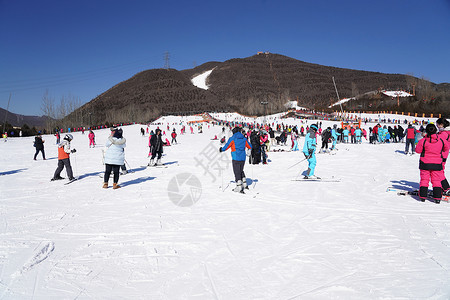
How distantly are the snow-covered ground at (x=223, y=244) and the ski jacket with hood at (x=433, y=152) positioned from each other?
79 centimetres

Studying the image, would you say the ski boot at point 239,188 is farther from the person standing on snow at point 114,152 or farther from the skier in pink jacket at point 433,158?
the skier in pink jacket at point 433,158

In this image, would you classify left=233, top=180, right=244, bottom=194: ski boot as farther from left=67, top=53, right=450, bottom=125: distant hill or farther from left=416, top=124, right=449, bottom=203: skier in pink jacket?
left=67, top=53, right=450, bottom=125: distant hill

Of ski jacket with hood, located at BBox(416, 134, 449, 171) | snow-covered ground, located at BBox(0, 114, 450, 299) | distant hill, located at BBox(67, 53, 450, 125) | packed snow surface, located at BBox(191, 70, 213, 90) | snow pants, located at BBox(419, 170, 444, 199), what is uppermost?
packed snow surface, located at BBox(191, 70, 213, 90)

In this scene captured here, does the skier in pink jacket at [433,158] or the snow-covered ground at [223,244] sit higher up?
the skier in pink jacket at [433,158]

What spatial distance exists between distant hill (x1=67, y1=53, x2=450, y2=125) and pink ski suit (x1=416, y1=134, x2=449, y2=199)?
7311 cm

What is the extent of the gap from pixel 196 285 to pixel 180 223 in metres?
1.93

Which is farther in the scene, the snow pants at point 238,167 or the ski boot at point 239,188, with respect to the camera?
the ski boot at point 239,188

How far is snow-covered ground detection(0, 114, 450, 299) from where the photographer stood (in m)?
2.96

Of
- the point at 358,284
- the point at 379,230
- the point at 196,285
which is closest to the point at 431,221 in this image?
the point at 379,230

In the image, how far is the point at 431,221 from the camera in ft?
15.7

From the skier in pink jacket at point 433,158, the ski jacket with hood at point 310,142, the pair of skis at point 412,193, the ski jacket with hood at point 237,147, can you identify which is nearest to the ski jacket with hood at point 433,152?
the skier in pink jacket at point 433,158

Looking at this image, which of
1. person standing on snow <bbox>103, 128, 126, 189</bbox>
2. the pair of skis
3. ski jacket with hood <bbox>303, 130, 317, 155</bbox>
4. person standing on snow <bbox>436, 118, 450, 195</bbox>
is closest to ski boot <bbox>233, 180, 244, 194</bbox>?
ski jacket with hood <bbox>303, 130, 317, 155</bbox>

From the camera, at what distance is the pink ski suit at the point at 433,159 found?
220 inches

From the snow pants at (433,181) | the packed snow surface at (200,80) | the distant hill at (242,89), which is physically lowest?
the snow pants at (433,181)
